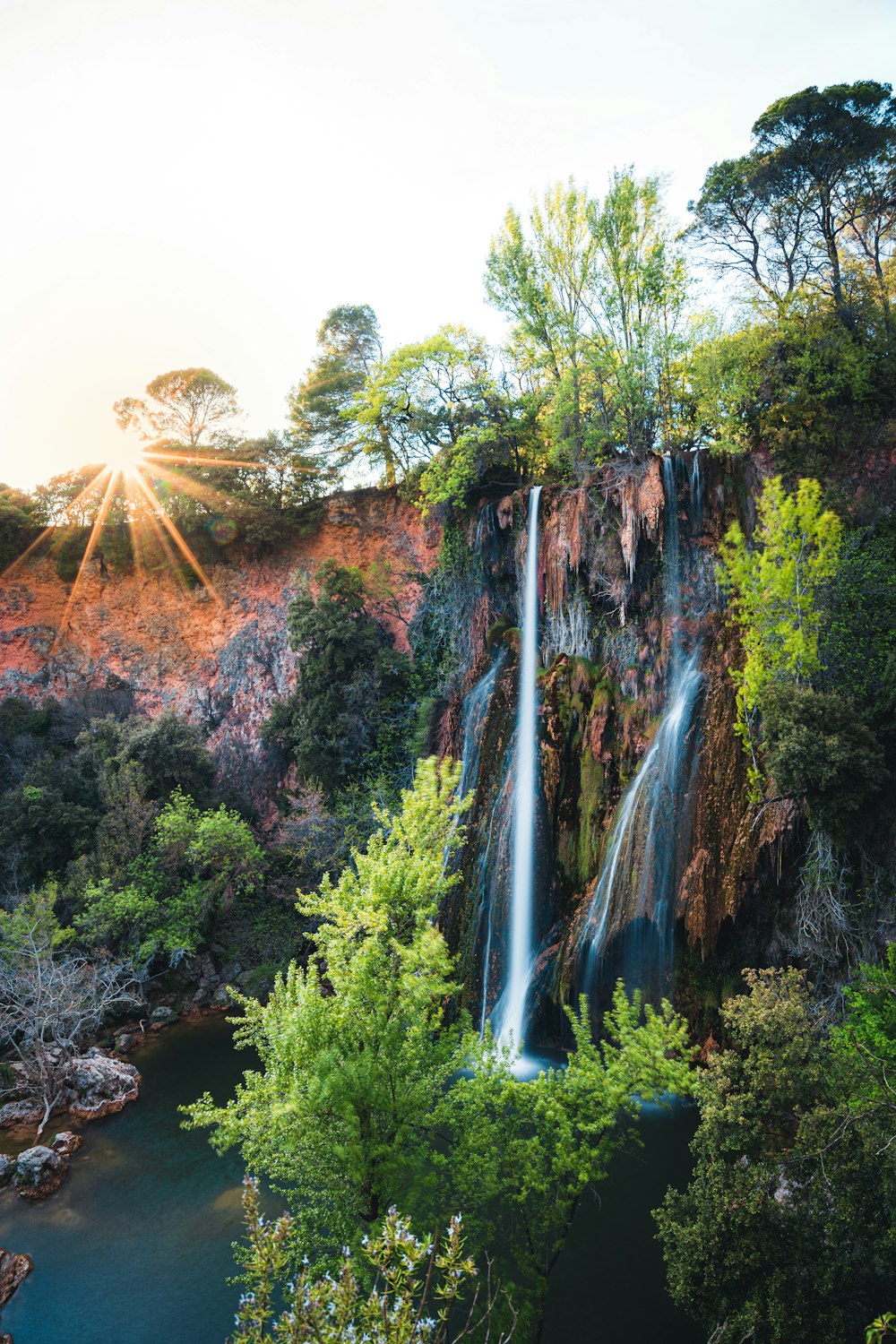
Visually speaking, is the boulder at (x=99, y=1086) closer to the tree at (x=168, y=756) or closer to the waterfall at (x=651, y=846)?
the tree at (x=168, y=756)

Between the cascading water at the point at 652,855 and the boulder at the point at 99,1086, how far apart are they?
414 inches

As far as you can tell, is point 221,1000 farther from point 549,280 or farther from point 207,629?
point 549,280

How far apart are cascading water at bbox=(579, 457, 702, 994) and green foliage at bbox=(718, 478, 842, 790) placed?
6.14 feet

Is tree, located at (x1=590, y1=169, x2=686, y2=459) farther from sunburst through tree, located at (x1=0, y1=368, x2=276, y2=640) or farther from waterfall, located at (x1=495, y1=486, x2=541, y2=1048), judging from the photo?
sunburst through tree, located at (x1=0, y1=368, x2=276, y2=640)

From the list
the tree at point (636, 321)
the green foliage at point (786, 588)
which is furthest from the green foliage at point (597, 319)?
the green foliage at point (786, 588)

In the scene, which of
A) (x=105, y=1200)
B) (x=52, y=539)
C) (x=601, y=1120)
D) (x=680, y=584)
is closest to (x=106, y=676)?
(x=52, y=539)

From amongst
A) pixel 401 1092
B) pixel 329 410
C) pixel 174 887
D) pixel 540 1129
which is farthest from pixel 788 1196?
pixel 329 410

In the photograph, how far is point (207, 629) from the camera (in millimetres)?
28781

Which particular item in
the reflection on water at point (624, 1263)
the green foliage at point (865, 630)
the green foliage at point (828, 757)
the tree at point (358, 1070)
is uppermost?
the green foliage at point (865, 630)

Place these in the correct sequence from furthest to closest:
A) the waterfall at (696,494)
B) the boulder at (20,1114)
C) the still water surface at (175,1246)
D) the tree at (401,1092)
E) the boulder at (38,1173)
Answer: the waterfall at (696,494), the boulder at (20,1114), the boulder at (38,1173), the still water surface at (175,1246), the tree at (401,1092)

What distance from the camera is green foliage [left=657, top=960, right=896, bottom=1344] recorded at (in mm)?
6574

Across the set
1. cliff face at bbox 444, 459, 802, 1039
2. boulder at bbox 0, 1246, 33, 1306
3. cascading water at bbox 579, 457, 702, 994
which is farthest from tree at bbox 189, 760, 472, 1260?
cliff face at bbox 444, 459, 802, 1039

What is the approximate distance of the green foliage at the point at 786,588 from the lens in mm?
11789

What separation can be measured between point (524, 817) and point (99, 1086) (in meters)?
11.3
